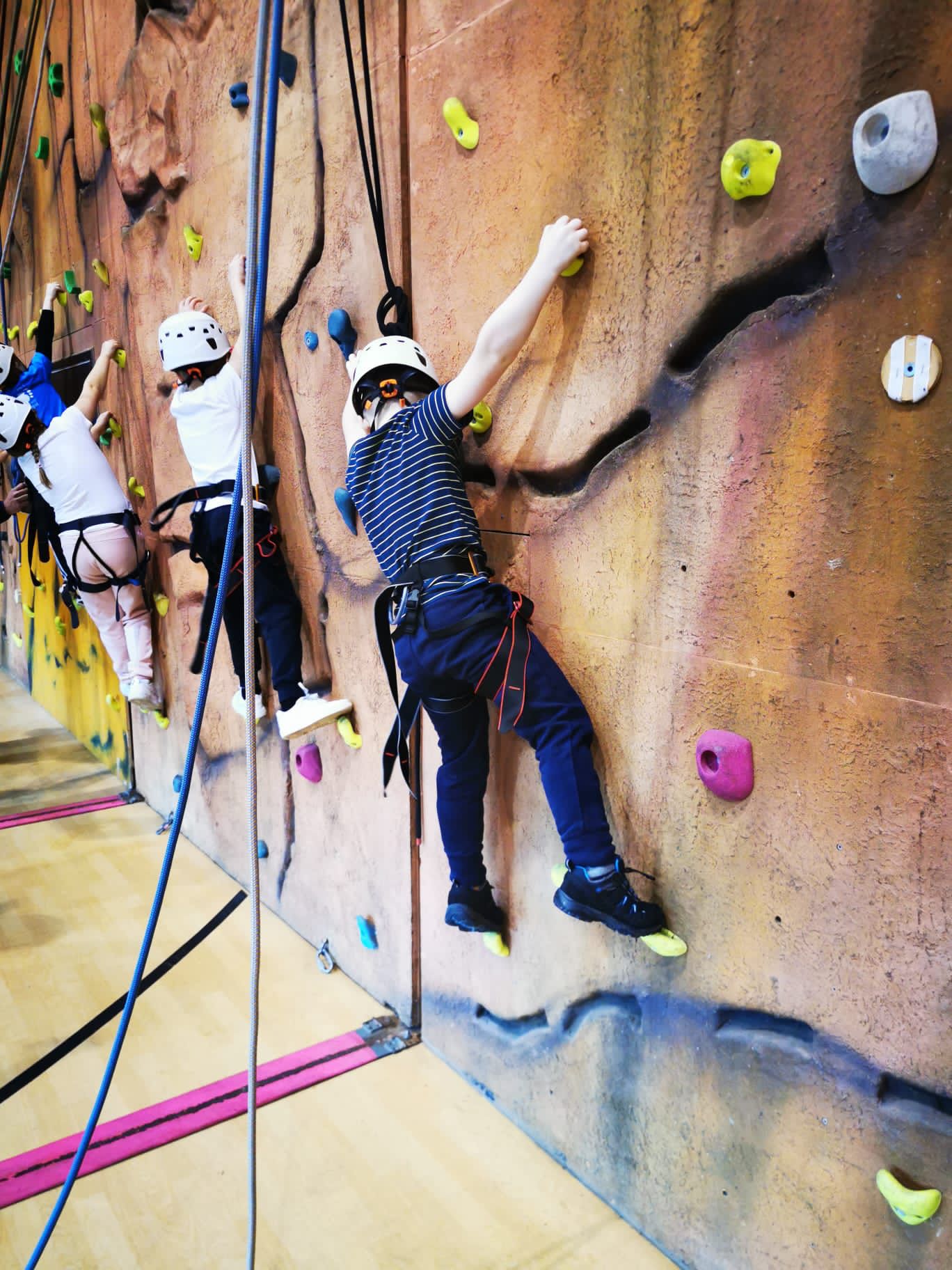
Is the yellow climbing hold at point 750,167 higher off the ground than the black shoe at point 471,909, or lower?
higher

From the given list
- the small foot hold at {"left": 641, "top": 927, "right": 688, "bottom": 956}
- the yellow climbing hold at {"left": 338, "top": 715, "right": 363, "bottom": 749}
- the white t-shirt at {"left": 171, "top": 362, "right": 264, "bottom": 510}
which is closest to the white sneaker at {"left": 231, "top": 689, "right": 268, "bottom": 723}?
the yellow climbing hold at {"left": 338, "top": 715, "right": 363, "bottom": 749}

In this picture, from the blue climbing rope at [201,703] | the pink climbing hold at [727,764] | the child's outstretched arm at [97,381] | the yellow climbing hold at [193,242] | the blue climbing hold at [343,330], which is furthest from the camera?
the child's outstretched arm at [97,381]

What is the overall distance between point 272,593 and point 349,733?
0.45 meters

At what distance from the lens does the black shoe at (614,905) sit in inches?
54.8

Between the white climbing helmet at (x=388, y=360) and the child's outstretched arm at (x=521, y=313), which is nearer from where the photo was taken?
the child's outstretched arm at (x=521, y=313)

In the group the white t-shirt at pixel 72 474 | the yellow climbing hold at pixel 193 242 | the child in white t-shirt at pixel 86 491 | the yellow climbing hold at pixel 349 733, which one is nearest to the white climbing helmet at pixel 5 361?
the child in white t-shirt at pixel 86 491

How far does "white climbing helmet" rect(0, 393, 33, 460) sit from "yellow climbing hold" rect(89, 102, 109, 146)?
3.25 ft

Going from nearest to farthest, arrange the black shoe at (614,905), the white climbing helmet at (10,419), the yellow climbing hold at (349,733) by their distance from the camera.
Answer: the black shoe at (614,905)
the yellow climbing hold at (349,733)
the white climbing helmet at (10,419)

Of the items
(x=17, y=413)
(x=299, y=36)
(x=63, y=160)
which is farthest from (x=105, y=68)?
(x=299, y=36)

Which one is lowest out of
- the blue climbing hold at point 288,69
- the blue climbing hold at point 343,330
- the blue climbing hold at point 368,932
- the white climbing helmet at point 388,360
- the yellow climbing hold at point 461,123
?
the blue climbing hold at point 368,932

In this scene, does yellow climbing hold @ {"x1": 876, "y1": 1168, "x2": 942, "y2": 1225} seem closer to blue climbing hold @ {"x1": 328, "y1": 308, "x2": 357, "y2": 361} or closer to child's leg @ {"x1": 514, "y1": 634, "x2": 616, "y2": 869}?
child's leg @ {"x1": 514, "y1": 634, "x2": 616, "y2": 869}

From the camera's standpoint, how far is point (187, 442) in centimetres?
247

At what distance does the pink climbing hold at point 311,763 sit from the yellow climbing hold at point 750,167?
1739 mm

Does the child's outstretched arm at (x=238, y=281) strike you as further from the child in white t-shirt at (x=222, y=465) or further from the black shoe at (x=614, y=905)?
the black shoe at (x=614, y=905)
